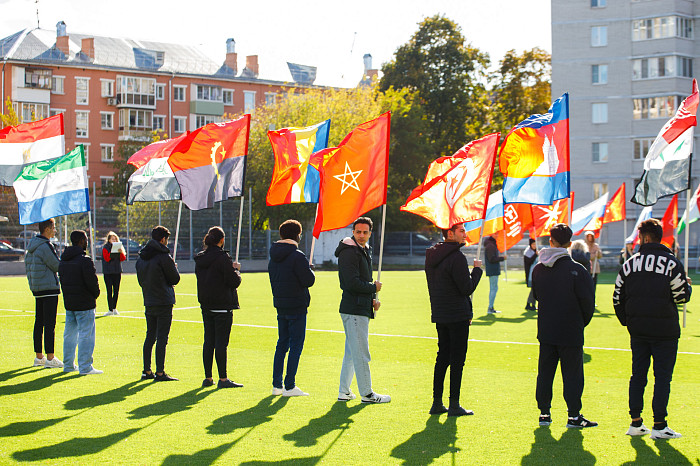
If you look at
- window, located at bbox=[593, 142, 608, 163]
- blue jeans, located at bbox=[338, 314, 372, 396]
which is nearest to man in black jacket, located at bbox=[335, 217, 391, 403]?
blue jeans, located at bbox=[338, 314, 372, 396]

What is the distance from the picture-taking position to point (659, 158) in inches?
457

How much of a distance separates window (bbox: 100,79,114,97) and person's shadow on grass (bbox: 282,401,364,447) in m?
74.4

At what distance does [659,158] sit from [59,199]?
9.53 metres

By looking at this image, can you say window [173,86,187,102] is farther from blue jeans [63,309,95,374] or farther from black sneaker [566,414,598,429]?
black sneaker [566,414,598,429]

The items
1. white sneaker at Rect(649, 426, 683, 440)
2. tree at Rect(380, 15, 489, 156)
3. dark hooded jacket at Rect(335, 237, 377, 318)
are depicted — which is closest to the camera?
white sneaker at Rect(649, 426, 683, 440)

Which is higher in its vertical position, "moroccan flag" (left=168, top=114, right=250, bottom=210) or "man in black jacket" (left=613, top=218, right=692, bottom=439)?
"moroccan flag" (left=168, top=114, right=250, bottom=210)

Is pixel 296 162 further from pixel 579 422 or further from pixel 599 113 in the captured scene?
pixel 599 113

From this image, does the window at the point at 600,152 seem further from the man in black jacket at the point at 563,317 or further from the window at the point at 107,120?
the man in black jacket at the point at 563,317

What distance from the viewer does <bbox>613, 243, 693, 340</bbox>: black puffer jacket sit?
7.96 m

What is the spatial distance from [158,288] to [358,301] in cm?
316

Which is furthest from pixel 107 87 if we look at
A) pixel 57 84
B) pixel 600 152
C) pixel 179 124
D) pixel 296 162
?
pixel 296 162

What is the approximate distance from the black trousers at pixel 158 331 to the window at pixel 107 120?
71.3 m

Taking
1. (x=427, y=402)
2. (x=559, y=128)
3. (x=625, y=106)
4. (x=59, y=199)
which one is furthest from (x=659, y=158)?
(x=625, y=106)

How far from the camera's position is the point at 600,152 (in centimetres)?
6725
